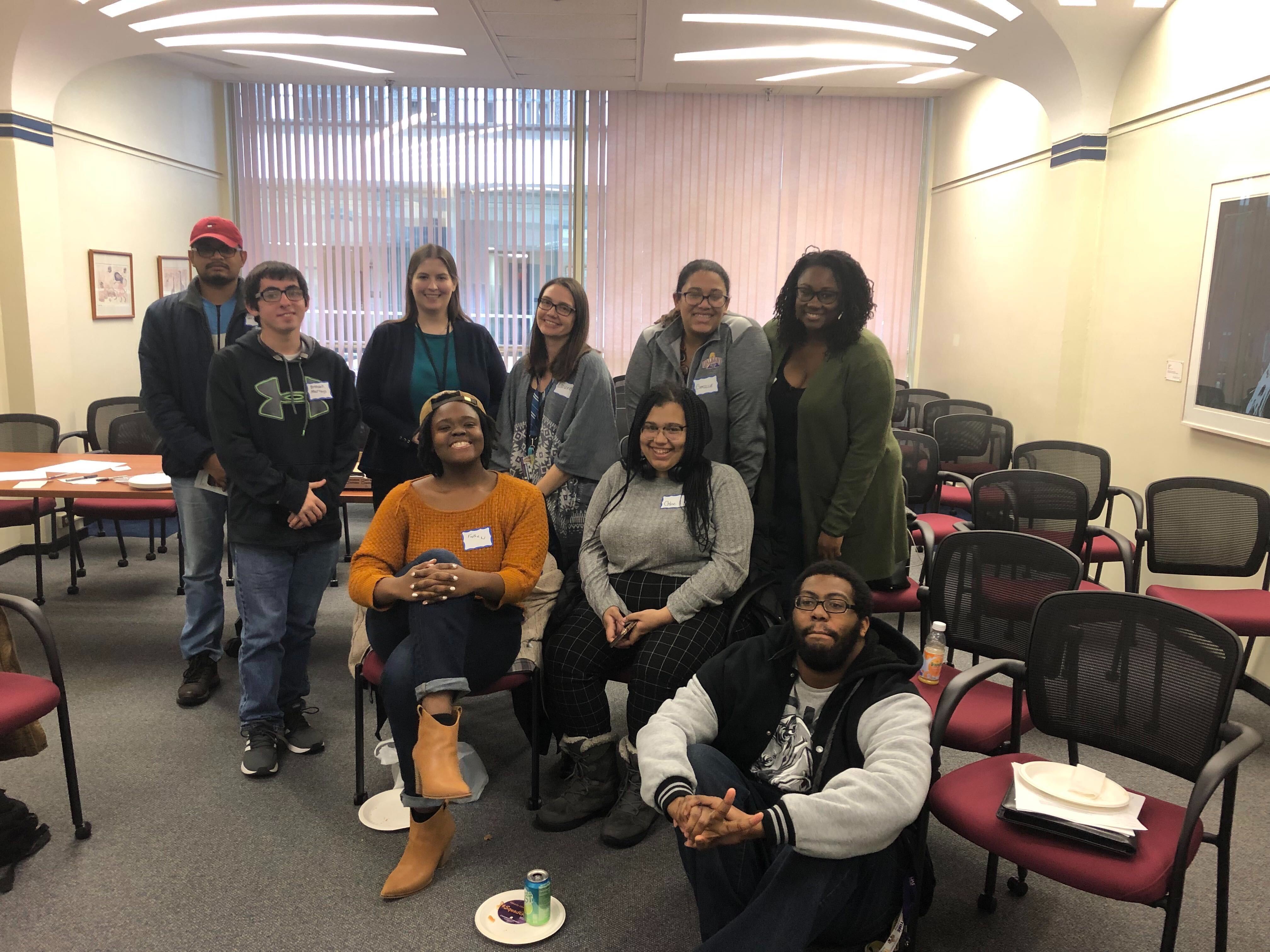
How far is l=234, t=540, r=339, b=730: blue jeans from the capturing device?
300 cm

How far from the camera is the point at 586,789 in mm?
2785

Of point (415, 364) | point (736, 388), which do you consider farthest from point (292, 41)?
point (736, 388)

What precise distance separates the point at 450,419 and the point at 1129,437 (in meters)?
3.99

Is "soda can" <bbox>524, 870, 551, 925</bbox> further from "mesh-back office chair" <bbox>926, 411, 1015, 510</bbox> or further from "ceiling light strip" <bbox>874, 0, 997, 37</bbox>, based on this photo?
"ceiling light strip" <bbox>874, 0, 997, 37</bbox>

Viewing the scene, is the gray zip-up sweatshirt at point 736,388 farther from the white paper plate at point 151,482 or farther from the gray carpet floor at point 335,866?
the white paper plate at point 151,482

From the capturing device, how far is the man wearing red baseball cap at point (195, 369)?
330cm

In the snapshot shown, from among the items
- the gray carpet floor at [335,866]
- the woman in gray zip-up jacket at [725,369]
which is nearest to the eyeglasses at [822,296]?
the woman in gray zip-up jacket at [725,369]

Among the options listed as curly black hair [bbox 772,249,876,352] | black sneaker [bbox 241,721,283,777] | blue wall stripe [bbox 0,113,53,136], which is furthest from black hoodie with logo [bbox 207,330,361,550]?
blue wall stripe [bbox 0,113,53,136]

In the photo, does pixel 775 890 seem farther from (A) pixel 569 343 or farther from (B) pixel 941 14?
(B) pixel 941 14

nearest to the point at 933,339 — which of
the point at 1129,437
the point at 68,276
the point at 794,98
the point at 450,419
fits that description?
the point at 794,98

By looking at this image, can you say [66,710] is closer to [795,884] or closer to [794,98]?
[795,884]

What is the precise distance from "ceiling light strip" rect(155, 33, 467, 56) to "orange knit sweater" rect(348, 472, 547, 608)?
439 centimetres

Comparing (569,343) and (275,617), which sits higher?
(569,343)

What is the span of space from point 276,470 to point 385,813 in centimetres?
116
